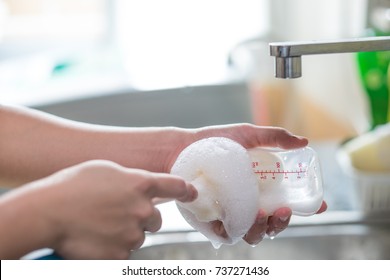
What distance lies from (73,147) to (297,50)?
0.31 metres

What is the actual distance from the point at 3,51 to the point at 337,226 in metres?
1.86

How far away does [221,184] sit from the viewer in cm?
73

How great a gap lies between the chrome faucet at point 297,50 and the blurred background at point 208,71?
700 mm

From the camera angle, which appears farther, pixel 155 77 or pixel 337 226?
pixel 155 77

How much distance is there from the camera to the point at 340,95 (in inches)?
71.2

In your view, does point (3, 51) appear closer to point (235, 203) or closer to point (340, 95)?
point (340, 95)

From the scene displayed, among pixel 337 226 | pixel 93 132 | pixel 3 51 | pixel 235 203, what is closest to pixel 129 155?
pixel 93 132

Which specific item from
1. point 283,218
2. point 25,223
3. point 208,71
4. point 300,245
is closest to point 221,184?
point 283,218

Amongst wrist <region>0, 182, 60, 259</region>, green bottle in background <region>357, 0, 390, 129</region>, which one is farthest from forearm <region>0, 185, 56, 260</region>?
green bottle in background <region>357, 0, 390, 129</region>

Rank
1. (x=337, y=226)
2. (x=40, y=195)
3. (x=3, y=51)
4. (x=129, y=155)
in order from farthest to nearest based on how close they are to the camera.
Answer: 1. (x=3, y=51)
2. (x=337, y=226)
3. (x=129, y=155)
4. (x=40, y=195)

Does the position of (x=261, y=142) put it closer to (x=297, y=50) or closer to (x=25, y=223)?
(x=297, y=50)

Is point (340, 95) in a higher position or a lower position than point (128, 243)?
lower

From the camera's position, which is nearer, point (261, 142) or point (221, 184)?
point (221, 184)

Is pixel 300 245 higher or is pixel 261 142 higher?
pixel 261 142
